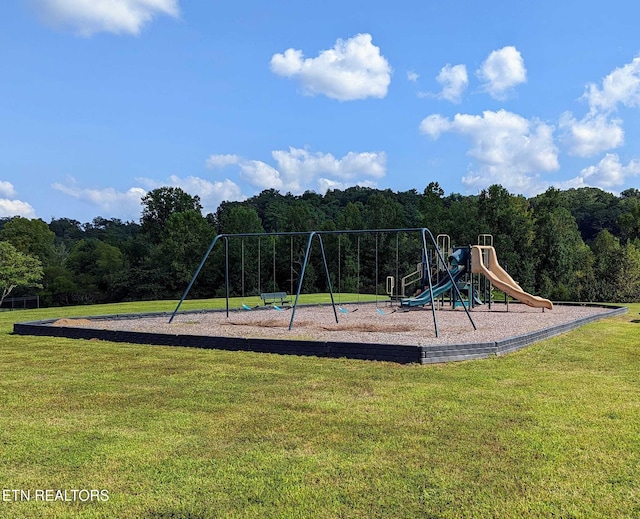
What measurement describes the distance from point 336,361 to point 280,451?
372 cm

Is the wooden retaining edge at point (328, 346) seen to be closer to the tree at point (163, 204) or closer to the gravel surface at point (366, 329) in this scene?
the gravel surface at point (366, 329)

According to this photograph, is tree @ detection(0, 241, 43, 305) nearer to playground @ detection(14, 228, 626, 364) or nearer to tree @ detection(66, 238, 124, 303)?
tree @ detection(66, 238, 124, 303)

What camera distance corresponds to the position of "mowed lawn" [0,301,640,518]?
122 inches

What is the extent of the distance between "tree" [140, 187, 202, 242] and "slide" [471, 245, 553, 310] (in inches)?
1644

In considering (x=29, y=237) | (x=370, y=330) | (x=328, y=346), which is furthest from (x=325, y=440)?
(x=29, y=237)

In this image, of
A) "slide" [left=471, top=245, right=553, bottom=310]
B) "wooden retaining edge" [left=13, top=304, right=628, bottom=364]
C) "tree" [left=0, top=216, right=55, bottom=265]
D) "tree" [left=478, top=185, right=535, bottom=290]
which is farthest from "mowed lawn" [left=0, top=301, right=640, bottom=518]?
"tree" [left=0, top=216, right=55, bottom=265]

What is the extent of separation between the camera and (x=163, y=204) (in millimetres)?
56406

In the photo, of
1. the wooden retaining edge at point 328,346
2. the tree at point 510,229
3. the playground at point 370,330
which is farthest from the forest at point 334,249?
the wooden retaining edge at point 328,346

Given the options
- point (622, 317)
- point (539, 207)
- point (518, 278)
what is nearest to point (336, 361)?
point (622, 317)

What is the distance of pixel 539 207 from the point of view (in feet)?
128

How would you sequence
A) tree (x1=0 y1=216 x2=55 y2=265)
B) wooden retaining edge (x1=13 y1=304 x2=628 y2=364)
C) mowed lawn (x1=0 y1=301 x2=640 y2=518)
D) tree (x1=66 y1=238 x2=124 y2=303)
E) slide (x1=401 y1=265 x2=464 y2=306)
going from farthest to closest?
tree (x1=0 y1=216 x2=55 y2=265), tree (x1=66 y1=238 x2=124 y2=303), slide (x1=401 y1=265 x2=464 y2=306), wooden retaining edge (x1=13 y1=304 x2=628 y2=364), mowed lawn (x1=0 y1=301 x2=640 y2=518)

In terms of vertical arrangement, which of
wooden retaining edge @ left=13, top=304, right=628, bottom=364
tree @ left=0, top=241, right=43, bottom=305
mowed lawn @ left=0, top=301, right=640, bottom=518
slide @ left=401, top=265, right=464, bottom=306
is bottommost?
mowed lawn @ left=0, top=301, right=640, bottom=518

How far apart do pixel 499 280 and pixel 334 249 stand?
2405 cm

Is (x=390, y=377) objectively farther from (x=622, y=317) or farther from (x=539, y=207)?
(x=539, y=207)
